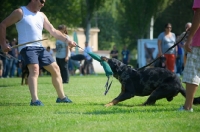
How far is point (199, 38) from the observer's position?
731 centimetres

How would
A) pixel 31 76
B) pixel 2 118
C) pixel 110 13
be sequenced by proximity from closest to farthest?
pixel 2 118
pixel 31 76
pixel 110 13

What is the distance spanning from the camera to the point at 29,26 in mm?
8688

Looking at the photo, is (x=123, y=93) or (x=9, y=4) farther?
(x=9, y=4)

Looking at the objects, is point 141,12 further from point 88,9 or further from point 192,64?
point 192,64

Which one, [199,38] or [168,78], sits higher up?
[199,38]

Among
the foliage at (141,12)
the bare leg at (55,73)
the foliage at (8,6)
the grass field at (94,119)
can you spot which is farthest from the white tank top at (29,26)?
the foliage at (141,12)

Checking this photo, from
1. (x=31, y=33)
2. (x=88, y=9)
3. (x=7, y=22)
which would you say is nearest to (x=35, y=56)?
(x=31, y=33)

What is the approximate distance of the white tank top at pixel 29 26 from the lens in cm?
866

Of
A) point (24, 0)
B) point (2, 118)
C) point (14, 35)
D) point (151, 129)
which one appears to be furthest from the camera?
point (14, 35)

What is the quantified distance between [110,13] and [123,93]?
63.2 meters

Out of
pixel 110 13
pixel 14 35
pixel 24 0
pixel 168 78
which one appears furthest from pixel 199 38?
pixel 110 13

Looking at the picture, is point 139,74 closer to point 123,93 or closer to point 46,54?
point 123,93

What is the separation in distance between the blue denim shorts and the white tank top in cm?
10

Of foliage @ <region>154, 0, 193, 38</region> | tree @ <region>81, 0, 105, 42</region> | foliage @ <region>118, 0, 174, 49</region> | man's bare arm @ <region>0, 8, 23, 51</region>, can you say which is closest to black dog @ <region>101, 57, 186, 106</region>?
man's bare arm @ <region>0, 8, 23, 51</region>
